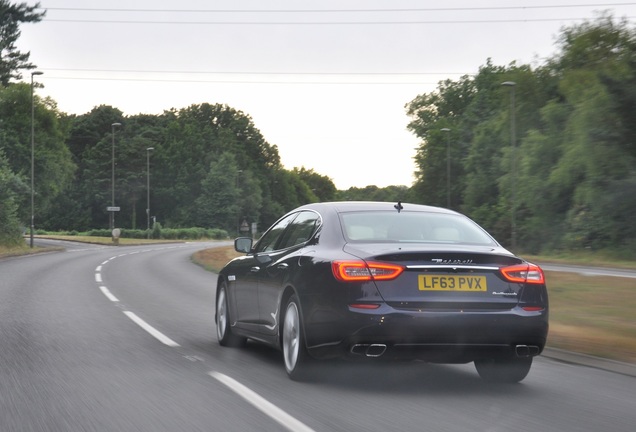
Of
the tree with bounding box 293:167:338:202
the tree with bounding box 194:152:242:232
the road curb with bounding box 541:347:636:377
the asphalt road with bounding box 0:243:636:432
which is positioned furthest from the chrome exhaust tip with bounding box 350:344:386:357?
the tree with bounding box 293:167:338:202

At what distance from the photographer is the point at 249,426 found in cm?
593

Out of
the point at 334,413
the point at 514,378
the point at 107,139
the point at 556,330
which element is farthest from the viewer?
the point at 107,139

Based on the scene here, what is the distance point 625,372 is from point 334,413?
138 inches

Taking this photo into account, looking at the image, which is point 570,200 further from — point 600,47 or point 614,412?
point 614,412

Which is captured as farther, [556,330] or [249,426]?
[556,330]

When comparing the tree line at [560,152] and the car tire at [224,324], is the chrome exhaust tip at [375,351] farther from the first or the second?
the tree line at [560,152]

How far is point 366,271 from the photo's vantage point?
724 centimetres

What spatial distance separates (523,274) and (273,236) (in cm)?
292

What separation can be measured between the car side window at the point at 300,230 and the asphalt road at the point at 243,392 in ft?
3.78

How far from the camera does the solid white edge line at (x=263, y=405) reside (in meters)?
5.93

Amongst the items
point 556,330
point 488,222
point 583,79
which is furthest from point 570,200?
point 556,330

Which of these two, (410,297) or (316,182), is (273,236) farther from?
(316,182)

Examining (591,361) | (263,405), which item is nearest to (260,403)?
(263,405)

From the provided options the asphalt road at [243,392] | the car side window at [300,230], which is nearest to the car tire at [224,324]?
the asphalt road at [243,392]
